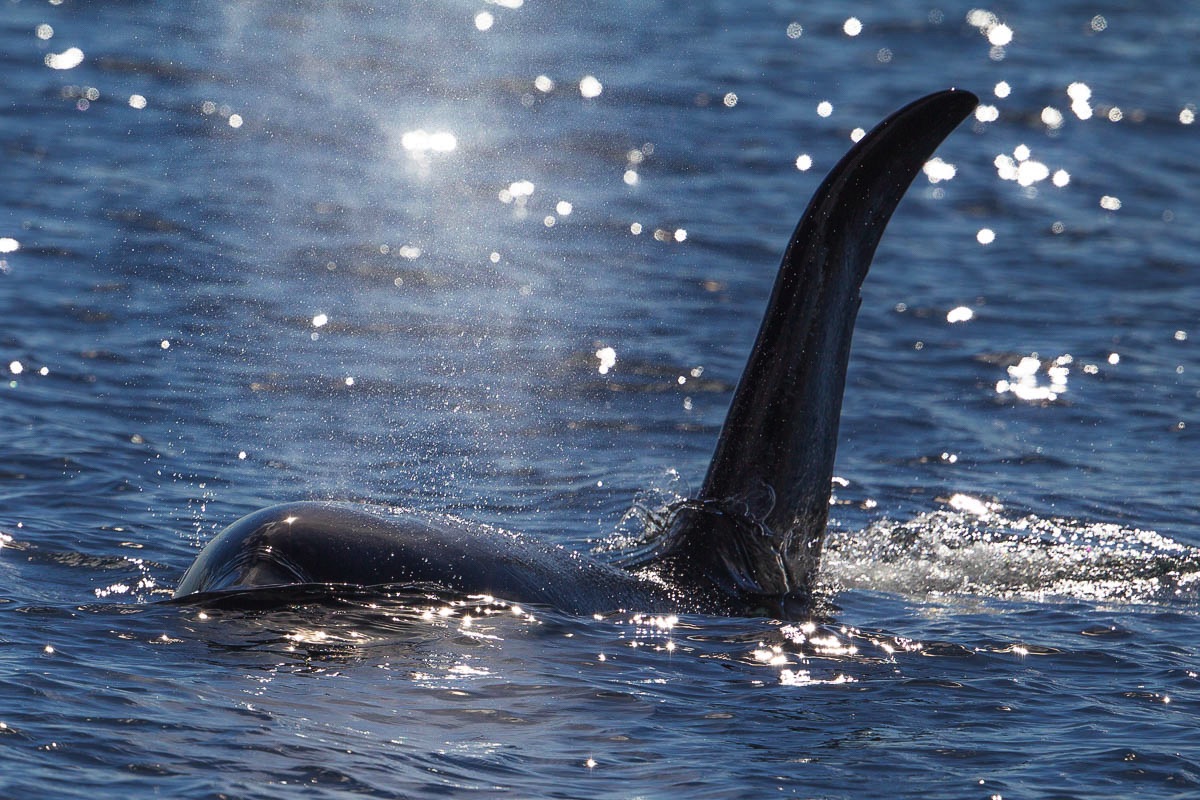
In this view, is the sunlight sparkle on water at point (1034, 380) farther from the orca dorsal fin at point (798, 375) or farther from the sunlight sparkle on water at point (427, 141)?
the sunlight sparkle on water at point (427, 141)

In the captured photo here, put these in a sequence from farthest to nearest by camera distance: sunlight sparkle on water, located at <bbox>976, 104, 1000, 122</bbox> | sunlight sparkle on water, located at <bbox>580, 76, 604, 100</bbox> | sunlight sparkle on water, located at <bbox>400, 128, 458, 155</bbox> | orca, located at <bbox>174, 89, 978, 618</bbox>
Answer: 1. sunlight sparkle on water, located at <bbox>580, 76, 604, 100</bbox>
2. sunlight sparkle on water, located at <bbox>976, 104, 1000, 122</bbox>
3. sunlight sparkle on water, located at <bbox>400, 128, 458, 155</bbox>
4. orca, located at <bbox>174, 89, 978, 618</bbox>

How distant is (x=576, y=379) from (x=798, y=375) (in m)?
5.31

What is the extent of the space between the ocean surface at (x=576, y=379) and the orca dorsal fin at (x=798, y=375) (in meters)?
0.49

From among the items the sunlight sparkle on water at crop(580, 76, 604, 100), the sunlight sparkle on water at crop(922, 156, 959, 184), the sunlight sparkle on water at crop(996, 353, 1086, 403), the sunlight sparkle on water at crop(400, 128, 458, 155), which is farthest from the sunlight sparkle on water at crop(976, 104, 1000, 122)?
the sunlight sparkle on water at crop(996, 353, 1086, 403)

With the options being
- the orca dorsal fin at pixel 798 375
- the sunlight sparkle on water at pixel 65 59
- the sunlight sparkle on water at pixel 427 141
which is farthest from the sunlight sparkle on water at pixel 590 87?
the orca dorsal fin at pixel 798 375

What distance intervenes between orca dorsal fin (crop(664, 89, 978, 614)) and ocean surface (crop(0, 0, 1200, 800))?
49 centimetres

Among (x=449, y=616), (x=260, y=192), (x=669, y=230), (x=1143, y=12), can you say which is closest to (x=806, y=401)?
(x=449, y=616)

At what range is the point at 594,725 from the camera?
18.9 ft

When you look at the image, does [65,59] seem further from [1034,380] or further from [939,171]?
[1034,380]

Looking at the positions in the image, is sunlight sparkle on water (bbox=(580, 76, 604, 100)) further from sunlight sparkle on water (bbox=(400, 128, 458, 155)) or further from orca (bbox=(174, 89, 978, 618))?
orca (bbox=(174, 89, 978, 618))

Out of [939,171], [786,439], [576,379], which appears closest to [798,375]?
[786,439]

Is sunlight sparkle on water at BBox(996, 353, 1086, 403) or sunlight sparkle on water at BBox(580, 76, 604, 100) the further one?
sunlight sparkle on water at BBox(580, 76, 604, 100)

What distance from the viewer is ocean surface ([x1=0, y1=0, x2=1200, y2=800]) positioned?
18.7 ft

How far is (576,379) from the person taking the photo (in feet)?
41.4
